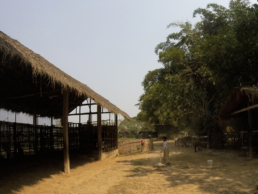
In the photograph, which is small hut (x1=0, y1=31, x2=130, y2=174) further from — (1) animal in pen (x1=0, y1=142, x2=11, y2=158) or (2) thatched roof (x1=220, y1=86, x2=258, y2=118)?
(2) thatched roof (x1=220, y1=86, x2=258, y2=118)

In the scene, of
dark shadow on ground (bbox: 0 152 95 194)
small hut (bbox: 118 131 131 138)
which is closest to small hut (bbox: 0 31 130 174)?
dark shadow on ground (bbox: 0 152 95 194)

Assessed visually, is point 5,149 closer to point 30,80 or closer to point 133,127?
point 30,80

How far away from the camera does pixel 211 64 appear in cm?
1230

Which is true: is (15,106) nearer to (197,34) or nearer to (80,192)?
(80,192)

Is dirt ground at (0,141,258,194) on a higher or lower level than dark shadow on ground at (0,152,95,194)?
lower

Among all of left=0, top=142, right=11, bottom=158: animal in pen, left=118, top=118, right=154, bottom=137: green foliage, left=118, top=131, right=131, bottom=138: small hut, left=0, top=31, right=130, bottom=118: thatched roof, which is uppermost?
left=0, top=31, right=130, bottom=118: thatched roof

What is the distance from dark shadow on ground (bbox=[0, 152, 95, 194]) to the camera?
6.36 m

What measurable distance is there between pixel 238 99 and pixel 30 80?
8423 mm

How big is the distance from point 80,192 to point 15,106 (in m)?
7.95

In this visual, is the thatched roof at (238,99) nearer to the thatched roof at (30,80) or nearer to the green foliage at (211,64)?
the green foliage at (211,64)

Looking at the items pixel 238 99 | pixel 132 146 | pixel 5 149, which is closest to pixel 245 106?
pixel 238 99

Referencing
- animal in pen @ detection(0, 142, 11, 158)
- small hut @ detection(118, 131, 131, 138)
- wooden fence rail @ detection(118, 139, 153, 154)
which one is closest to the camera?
animal in pen @ detection(0, 142, 11, 158)

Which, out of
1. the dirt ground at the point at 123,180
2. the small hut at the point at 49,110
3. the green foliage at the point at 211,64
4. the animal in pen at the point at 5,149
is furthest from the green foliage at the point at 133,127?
the dirt ground at the point at 123,180

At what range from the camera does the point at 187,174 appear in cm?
801
